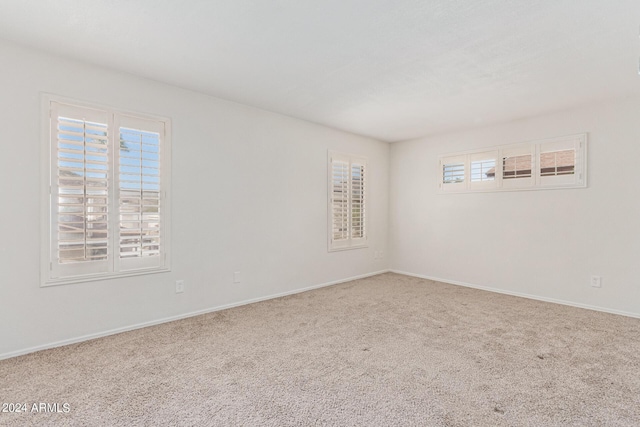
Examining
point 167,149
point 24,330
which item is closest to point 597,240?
point 167,149

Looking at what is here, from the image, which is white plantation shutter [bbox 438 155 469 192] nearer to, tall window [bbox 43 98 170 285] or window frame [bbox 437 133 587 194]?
window frame [bbox 437 133 587 194]

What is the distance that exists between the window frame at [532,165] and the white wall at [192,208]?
1523 millimetres

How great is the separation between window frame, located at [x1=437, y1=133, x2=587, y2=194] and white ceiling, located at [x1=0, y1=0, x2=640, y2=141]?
516mm

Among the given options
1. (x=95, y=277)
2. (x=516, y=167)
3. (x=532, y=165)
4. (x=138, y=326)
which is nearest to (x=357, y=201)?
(x=516, y=167)

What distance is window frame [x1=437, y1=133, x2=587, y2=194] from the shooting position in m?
3.81

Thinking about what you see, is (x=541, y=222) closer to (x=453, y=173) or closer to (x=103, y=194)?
(x=453, y=173)

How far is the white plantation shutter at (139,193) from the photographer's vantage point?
9.73ft

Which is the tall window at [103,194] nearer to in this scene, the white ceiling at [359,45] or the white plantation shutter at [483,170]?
the white ceiling at [359,45]

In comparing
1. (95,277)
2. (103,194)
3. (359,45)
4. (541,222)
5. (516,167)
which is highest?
(359,45)

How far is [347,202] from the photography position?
5125 mm

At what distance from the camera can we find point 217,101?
360 cm

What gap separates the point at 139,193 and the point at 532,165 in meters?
4.75

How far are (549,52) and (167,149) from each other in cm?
354

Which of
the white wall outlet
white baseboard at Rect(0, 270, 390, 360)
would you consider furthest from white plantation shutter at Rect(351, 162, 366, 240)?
the white wall outlet
